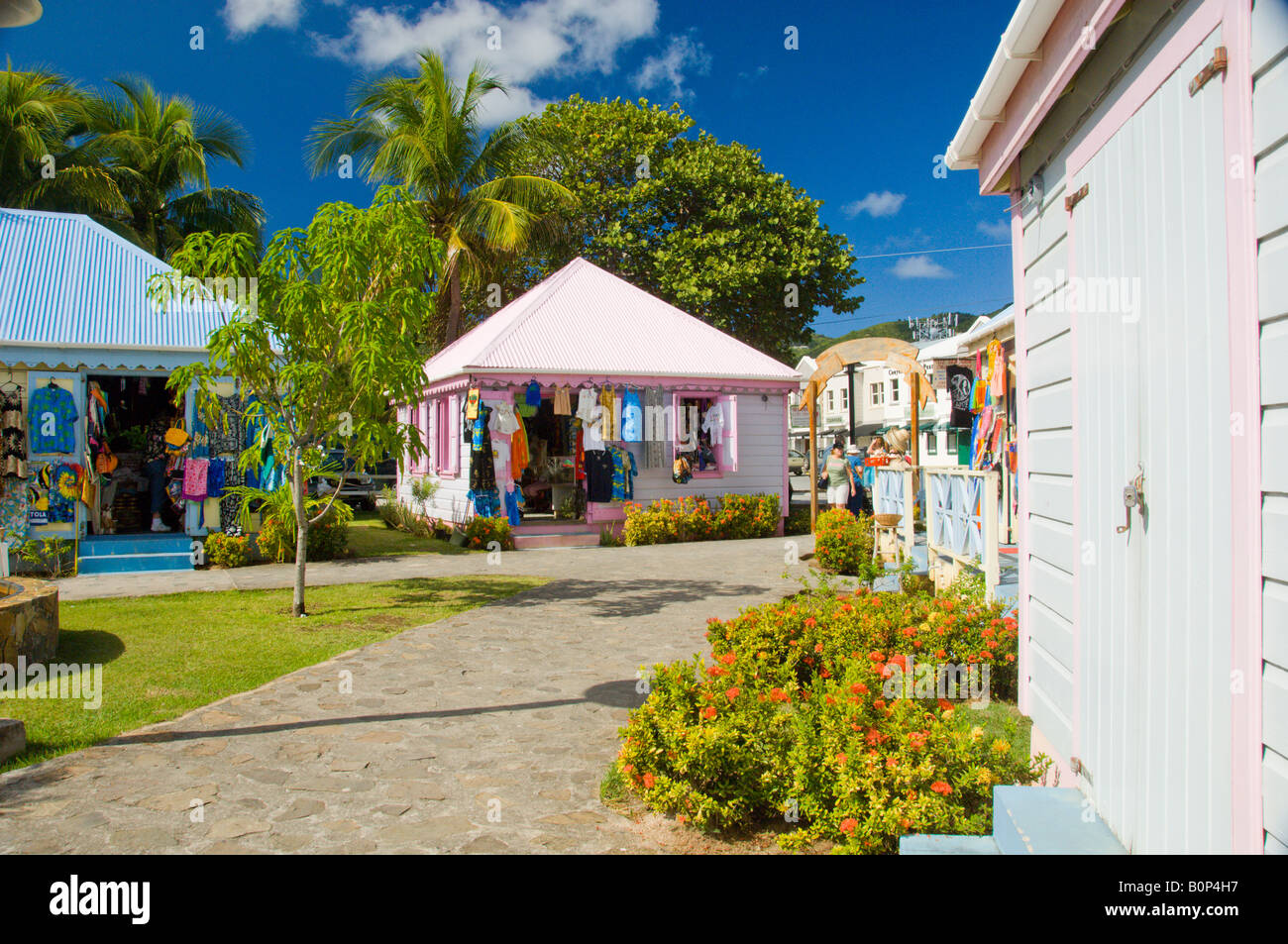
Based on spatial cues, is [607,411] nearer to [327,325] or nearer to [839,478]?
[839,478]

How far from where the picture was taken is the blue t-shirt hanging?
13.1m

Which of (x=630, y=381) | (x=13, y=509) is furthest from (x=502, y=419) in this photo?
(x=13, y=509)

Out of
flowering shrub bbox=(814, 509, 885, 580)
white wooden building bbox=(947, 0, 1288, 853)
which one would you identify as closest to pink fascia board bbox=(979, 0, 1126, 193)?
white wooden building bbox=(947, 0, 1288, 853)

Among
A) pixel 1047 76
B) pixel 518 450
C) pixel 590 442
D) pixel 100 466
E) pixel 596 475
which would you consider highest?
pixel 1047 76

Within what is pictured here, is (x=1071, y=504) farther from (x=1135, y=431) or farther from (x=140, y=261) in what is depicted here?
(x=140, y=261)

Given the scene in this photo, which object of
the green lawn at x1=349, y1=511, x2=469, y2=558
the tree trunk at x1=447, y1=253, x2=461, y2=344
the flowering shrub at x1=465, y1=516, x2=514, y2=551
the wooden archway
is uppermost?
the tree trunk at x1=447, y1=253, x2=461, y2=344

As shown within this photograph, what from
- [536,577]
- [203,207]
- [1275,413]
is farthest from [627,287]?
[1275,413]

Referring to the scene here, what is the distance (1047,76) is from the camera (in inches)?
160

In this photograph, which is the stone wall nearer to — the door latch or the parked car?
the door latch

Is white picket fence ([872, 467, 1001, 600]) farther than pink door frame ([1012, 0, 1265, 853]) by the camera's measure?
Yes

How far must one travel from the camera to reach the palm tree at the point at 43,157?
75.9ft

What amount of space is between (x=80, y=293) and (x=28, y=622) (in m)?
9.23

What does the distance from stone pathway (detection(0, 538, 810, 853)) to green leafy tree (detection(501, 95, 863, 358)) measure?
65.4 ft
